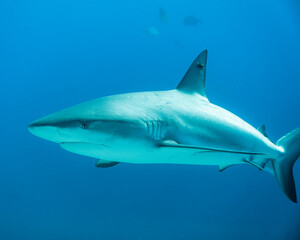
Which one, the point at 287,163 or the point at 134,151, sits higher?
the point at 287,163

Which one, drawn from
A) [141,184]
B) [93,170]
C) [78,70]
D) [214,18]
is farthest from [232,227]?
[214,18]

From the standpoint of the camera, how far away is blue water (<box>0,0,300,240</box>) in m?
18.2

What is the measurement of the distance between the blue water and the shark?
47.9 feet

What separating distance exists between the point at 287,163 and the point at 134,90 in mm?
28790

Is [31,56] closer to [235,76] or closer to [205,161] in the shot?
[235,76]

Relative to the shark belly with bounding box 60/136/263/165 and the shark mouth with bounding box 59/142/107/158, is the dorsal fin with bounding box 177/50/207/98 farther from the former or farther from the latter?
the shark mouth with bounding box 59/142/107/158

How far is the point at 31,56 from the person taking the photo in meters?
35.8

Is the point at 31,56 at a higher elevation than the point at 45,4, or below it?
below

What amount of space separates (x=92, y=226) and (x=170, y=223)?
17.9ft

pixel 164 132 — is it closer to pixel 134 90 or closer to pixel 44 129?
pixel 44 129

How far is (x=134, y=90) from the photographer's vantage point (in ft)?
104

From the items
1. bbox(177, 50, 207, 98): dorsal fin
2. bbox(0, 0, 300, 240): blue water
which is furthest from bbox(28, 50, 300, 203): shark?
bbox(0, 0, 300, 240): blue water

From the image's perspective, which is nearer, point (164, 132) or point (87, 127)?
point (87, 127)

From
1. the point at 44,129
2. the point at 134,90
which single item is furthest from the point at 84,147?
the point at 134,90
